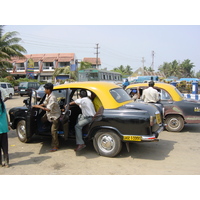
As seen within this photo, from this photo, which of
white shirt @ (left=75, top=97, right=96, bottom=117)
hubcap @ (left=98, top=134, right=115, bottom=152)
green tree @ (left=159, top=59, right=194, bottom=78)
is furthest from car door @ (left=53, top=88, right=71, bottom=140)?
green tree @ (left=159, top=59, right=194, bottom=78)

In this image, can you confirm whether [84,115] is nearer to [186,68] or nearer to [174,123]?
[174,123]

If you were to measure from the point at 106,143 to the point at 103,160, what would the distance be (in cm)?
39

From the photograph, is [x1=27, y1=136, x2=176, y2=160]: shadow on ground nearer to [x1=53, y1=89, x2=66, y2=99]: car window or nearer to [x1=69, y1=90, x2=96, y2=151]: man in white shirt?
[x1=69, y1=90, x2=96, y2=151]: man in white shirt

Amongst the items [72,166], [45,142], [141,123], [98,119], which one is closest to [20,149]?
[45,142]

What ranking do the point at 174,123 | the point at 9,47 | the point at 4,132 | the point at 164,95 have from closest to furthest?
the point at 4,132, the point at 174,123, the point at 164,95, the point at 9,47

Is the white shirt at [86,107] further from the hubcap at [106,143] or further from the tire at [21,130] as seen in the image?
the tire at [21,130]

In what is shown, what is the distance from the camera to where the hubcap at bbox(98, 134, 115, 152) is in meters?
4.98

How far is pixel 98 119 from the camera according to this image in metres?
4.98

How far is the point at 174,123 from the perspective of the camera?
7715mm

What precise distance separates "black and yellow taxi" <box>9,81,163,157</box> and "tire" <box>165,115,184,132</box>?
8.27 ft

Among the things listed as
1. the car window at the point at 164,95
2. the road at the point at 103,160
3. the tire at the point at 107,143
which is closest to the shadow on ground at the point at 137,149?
the road at the point at 103,160

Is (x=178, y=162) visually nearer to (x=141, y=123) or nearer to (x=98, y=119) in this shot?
(x=141, y=123)

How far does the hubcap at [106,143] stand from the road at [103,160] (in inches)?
9.2

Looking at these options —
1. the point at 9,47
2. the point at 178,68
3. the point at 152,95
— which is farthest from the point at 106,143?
the point at 178,68
